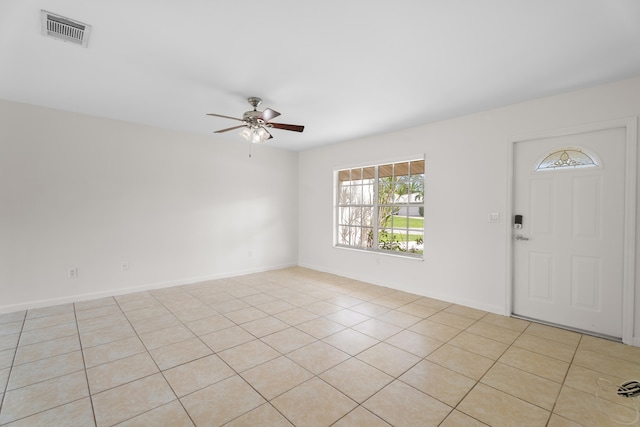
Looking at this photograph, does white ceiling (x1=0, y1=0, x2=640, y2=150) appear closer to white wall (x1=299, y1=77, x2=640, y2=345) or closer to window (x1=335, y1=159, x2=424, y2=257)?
white wall (x1=299, y1=77, x2=640, y2=345)

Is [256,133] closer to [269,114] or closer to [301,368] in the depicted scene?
[269,114]

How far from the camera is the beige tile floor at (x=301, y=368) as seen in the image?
1.85 meters

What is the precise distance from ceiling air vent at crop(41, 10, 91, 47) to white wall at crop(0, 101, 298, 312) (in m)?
2.30

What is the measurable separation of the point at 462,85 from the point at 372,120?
1.37 metres

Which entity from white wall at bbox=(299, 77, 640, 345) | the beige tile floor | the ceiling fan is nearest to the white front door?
white wall at bbox=(299, 77, 640, 345)

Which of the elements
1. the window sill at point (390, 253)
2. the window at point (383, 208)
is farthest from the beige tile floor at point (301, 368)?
the window at point (383, 208)

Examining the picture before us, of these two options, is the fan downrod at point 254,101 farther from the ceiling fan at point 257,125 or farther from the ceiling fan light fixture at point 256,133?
the ceiling fan light fixture at point 256,133

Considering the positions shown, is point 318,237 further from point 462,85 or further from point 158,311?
point 462,85

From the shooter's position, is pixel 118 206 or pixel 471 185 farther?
pixel 118 206

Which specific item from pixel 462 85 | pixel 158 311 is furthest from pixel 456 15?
pixel 158 311

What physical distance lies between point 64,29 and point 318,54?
75.3 inches

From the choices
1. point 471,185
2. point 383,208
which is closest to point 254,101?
point 383,208

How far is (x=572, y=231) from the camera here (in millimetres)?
3156

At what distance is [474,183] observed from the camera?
383cm
